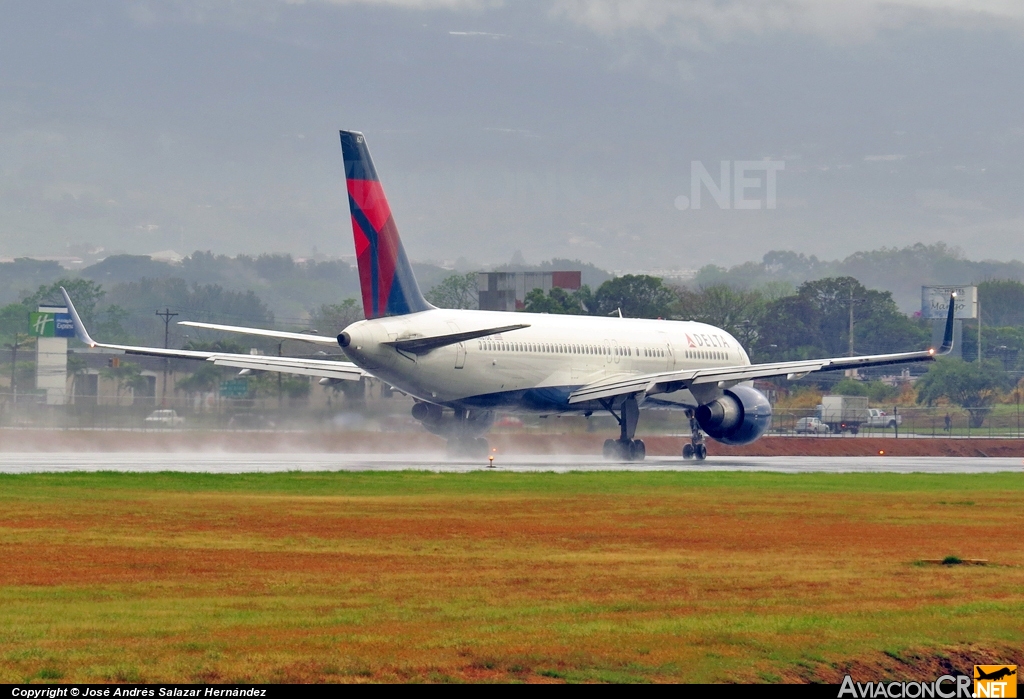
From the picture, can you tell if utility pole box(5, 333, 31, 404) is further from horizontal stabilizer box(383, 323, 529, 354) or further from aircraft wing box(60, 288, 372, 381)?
horizontal stabilizer box(383, 323, 529, 354)

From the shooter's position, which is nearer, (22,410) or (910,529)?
(910,529)

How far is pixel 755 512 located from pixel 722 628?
1436 cm

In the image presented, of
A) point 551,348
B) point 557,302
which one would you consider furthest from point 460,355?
point 557,302

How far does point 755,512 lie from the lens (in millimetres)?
29172

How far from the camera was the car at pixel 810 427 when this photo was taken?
90975 millimetres

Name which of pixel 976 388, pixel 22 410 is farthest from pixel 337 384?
pixel 976 388

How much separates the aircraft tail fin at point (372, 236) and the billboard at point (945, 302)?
132 meters

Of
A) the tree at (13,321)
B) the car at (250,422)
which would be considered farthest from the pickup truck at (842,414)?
the tree at (13,321)

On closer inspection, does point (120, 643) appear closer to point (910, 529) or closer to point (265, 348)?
point (910, 529)

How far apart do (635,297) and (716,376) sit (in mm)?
90535

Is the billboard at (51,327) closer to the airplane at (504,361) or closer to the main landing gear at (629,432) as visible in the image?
the airplane at (504,361)

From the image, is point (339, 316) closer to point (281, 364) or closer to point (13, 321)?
point (13, 321)

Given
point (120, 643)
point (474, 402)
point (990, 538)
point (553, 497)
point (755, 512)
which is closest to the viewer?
point (120, 643)

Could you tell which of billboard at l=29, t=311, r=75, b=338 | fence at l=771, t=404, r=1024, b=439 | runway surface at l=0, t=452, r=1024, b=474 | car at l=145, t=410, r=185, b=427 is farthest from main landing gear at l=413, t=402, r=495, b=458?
billboard at l=29, t=311, r=75, b=338
